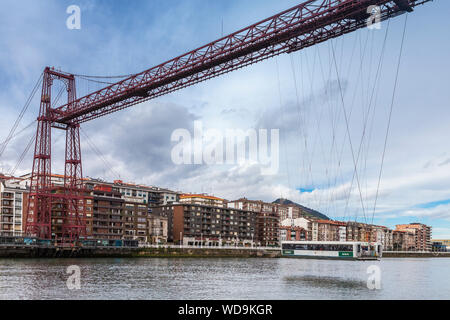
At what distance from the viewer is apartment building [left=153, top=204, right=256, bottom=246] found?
93.0 metres

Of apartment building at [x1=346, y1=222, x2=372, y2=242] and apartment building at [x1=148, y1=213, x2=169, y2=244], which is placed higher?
apartment building at [x1=148, y1=213, x2=169, y2=244]

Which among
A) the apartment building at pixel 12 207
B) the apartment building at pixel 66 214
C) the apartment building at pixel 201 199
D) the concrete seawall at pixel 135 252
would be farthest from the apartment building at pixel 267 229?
the apartment building at pixel 12 207

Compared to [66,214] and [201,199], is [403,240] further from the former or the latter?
[66,214]

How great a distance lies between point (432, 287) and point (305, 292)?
10.5 meters

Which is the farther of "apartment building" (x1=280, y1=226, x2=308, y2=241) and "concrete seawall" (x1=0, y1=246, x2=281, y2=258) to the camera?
"apartment building" (x1=280, y1=226, x2=308, y2=241)

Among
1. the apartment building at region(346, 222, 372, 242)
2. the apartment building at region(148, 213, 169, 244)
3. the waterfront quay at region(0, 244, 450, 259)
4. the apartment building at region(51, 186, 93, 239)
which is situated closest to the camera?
the waterfront quay at region(0, 244, 450, 259)

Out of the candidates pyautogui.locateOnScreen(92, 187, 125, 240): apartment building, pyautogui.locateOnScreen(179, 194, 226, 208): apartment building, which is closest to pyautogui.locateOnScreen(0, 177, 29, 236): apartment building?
pyautogui.locateOnScreen(92, 187, 125, 240): apartment building

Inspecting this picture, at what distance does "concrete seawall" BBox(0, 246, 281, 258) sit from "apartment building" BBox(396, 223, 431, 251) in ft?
365

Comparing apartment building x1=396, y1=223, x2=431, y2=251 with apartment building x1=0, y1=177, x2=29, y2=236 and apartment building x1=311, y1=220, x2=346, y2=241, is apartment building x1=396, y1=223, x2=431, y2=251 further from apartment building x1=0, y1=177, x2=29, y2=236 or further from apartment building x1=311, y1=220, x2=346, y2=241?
apartment building x1=0, y1=177, x2=29, y2=236

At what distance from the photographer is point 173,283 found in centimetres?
2758

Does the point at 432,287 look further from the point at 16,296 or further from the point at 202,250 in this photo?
the point at 202,250

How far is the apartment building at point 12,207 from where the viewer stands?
70.4 metres

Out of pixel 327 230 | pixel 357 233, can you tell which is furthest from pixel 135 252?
pixel 357 233

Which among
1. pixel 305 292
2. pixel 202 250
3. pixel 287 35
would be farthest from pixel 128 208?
pixel 305 292
